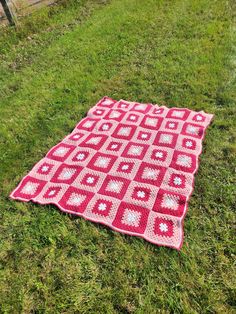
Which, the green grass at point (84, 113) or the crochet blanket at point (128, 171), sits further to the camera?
the crochet blanket at point (128, 171)

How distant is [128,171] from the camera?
316 centimetres

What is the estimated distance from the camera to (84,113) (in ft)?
13.3

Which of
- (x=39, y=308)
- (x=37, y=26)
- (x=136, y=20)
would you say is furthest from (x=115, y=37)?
(x=39, y=308)

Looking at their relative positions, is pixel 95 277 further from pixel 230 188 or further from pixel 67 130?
pixel 67 130

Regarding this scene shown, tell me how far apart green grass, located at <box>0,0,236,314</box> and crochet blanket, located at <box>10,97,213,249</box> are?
107mm

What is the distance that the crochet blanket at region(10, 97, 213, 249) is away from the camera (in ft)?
9.07

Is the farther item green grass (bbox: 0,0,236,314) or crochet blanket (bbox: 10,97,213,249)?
crochet blanket (bbox: 10,97,213,249)

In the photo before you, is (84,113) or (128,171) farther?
(84,113)

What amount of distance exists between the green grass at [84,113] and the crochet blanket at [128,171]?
11 cm

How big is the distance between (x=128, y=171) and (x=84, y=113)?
123 cm

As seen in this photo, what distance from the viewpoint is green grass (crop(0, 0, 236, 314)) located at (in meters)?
2.35

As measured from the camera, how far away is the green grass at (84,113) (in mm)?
2346

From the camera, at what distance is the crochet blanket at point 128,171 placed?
109 inches

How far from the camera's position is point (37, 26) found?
19.4 feet
